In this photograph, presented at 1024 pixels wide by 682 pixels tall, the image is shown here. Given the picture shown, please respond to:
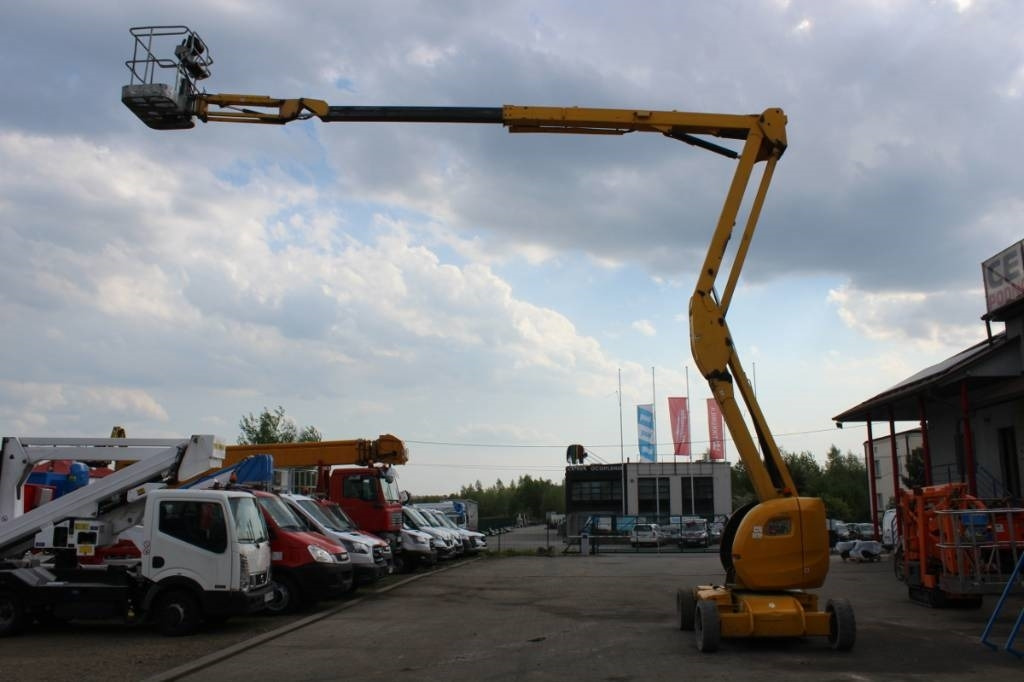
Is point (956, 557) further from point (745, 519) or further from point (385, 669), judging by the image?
point (385, 669)

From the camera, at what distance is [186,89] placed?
12.5 meters

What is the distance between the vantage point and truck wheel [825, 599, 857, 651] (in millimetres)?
10453

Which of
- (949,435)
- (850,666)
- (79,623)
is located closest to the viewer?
(850,666)

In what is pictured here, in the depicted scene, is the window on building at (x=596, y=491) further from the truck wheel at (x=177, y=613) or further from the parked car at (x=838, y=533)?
the truck wheel at (x=177, y=613)

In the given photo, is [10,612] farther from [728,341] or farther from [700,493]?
[700,493]

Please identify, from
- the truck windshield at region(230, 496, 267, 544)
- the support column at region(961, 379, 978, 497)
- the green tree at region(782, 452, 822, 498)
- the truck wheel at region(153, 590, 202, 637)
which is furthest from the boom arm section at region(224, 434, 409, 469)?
the green tree at region(782, 452, 822, 498)

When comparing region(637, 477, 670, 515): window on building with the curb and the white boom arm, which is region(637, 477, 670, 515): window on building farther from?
the white boom arm

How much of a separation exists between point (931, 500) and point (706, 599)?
257 inches

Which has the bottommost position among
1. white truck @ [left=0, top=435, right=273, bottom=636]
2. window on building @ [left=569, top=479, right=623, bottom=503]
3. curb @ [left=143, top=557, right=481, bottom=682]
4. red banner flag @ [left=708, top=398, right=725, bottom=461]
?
curb @ [left=143, top=557, right=481, bottom=682]

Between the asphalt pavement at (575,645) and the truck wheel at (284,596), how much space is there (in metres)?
0.57

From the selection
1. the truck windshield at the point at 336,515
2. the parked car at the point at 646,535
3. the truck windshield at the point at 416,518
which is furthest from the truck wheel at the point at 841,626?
the parked car at the point at 646,535

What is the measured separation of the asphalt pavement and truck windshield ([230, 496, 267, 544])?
1479 millimetres

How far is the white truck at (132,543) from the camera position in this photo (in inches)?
482

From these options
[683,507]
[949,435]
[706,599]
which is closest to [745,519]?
[706,599]
